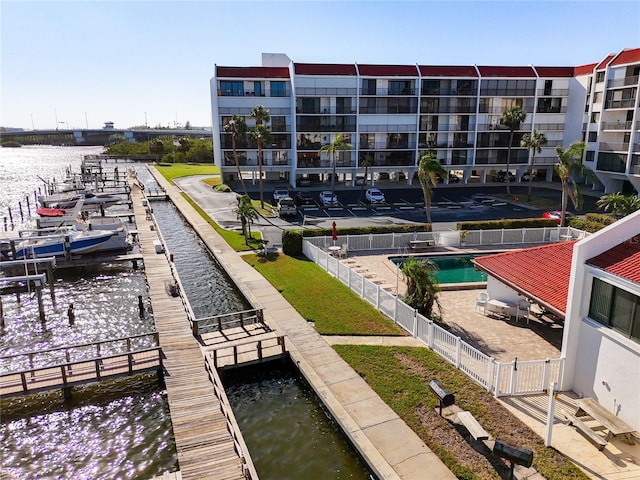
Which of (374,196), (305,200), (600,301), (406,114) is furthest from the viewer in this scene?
(406,114)

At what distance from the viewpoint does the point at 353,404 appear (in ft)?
48.8

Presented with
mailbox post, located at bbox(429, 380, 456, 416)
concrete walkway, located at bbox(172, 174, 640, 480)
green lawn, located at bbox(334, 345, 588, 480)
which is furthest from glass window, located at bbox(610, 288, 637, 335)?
mailbox post, located at bbox(429, 380, 456, 416)

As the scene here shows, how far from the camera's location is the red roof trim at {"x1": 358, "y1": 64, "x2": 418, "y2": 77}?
5931 cm

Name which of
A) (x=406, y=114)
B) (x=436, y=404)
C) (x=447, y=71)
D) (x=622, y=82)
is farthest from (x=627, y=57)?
(x=436, y=404)

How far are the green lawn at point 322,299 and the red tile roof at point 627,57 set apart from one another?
1826 inches

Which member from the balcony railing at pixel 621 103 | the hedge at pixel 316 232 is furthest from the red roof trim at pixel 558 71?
the hedge at pixel 316 232

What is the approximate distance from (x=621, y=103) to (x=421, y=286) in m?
48.4

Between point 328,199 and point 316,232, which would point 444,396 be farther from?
point 328,199

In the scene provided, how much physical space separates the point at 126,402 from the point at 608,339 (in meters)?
15.7

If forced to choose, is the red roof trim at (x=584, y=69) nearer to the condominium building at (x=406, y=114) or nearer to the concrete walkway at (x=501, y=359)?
the condominium building at (x=406, y=114)

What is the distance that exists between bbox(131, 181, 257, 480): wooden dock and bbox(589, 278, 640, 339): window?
35.5 ft

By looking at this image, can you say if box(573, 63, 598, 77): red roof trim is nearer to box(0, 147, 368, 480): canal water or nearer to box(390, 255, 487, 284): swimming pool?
box(390, 255, 487, 284): swimming pool

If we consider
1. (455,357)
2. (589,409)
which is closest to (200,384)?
(455,357)

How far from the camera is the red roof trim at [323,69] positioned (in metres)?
58.2
